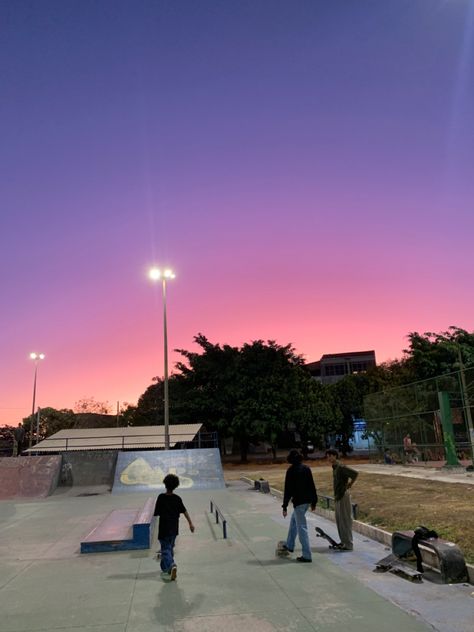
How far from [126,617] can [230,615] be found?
3.82ft

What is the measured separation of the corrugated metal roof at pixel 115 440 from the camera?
A: 3186cm

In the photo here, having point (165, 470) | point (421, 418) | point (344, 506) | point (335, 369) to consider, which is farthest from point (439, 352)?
point (335, 369)

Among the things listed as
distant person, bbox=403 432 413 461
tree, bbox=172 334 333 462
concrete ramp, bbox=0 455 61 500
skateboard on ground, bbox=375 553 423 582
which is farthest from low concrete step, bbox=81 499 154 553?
tree, bbox=172 334 333 462

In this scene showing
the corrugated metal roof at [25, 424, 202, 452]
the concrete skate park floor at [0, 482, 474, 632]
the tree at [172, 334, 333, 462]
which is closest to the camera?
the concrete skate park floor at [0, 482, 474, 632]

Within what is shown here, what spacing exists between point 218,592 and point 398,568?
262 centimetres

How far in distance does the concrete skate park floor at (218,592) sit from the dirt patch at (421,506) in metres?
1.39

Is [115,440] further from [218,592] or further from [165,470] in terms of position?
[218,592]

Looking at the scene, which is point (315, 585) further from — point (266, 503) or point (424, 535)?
point (266, 503)

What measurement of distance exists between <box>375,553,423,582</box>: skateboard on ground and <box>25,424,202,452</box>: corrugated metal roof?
24.6 metres

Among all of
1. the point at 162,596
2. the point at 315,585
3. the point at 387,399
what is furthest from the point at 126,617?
the point at 387,399

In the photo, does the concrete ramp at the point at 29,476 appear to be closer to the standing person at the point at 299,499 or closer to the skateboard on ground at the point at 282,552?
the skateboard on ground at the point at 282,552

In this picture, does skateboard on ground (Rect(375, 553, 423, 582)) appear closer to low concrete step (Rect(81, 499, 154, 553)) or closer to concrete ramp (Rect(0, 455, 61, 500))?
low concrete step (Rect(81, 499, 154, 553))

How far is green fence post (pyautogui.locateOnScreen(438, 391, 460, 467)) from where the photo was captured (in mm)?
21172

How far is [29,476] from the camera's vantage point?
70.3ft
